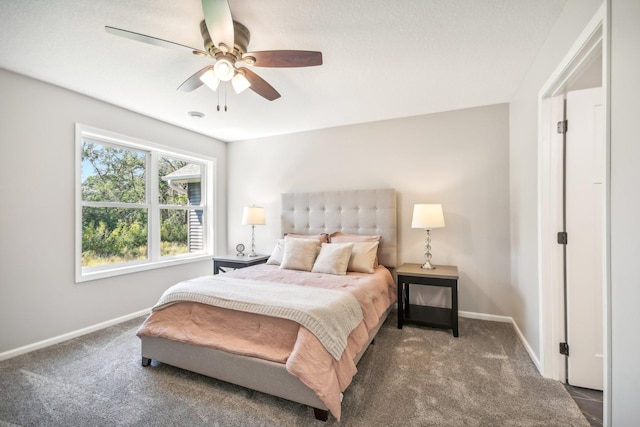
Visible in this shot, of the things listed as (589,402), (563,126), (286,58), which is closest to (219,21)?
(286,58)

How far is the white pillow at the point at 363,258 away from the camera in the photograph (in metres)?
3.09

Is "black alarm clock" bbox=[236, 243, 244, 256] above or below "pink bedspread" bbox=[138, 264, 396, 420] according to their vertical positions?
above

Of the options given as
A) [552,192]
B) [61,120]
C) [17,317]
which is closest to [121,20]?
[61,120]

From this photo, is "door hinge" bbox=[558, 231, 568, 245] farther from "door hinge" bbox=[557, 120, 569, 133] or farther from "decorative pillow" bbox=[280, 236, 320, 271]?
"decorative pillow" bbox=[280, 236, 320, 271]

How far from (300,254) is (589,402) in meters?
2.55

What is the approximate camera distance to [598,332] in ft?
6.28

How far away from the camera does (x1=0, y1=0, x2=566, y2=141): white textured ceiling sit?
→ 68.7 inches

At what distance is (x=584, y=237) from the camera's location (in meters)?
1.94

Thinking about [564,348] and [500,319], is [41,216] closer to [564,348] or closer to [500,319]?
[564,348]

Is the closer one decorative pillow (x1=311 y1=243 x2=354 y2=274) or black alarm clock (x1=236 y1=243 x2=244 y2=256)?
decorative pillow (x1=311 y1=243 x2=354 y2=274)

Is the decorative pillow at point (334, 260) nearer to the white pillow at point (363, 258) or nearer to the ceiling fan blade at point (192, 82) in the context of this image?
the white pillow at point (363, 258)

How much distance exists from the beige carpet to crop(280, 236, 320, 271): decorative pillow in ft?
3.76

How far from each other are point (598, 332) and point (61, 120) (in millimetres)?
4940

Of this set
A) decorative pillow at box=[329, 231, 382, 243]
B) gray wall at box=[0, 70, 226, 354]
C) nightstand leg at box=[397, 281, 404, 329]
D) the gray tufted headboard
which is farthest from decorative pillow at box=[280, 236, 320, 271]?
gray wall at box=[0, 70, 226, 354]
